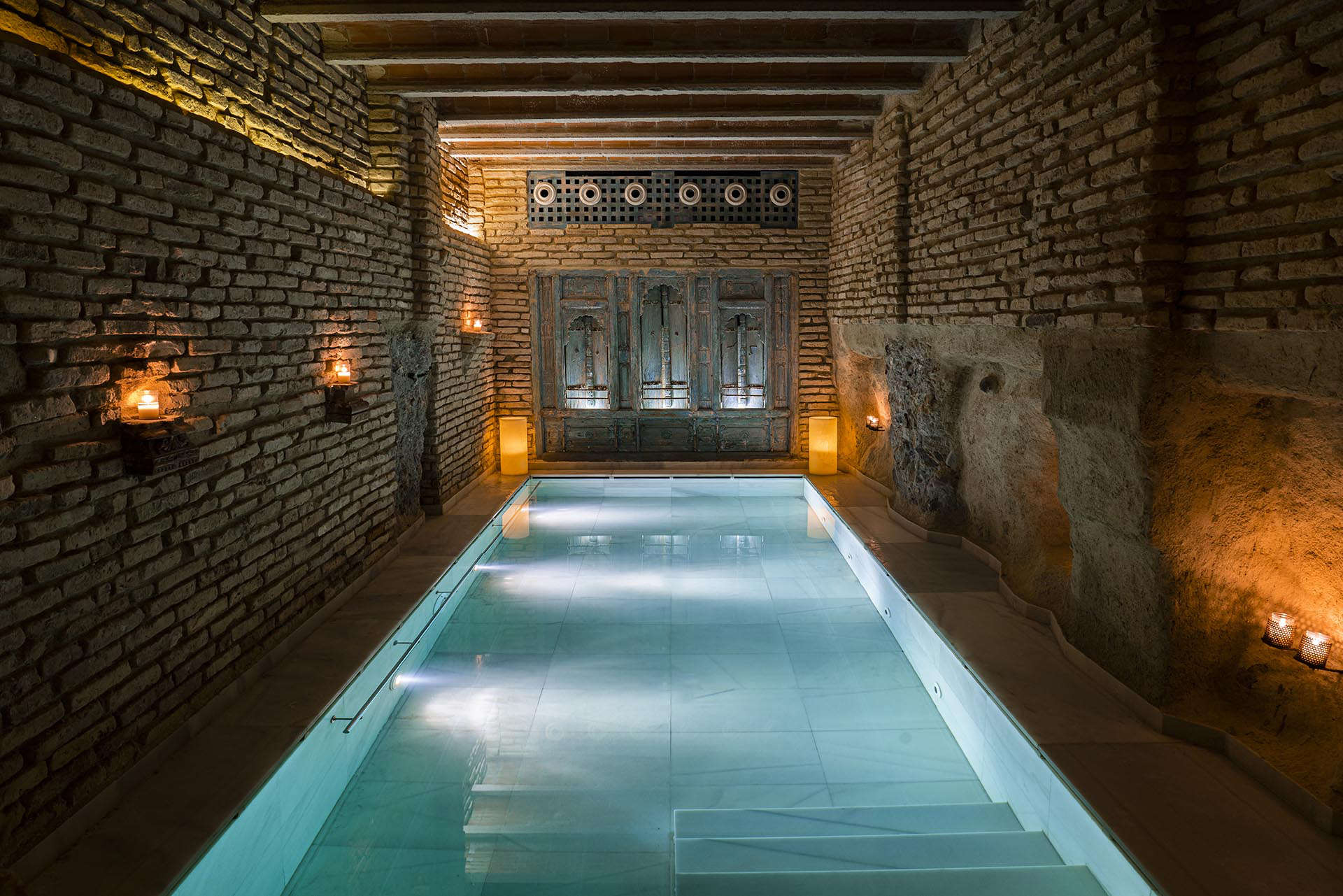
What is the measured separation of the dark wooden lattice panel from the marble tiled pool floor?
4.86 meters

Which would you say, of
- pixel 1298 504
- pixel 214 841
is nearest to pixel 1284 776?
pixel 1298 504

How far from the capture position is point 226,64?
4.59 m

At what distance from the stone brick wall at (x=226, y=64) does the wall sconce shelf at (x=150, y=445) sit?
1.32 m

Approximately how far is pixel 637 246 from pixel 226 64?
6.20 meters

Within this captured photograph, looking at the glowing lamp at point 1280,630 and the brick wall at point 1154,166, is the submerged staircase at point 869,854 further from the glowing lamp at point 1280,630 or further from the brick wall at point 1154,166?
the brick wall at point 1154,166

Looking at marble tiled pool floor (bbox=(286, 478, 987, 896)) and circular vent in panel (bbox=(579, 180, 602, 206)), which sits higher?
circular vent in panel (bbox=(579, 180, 602, 206))

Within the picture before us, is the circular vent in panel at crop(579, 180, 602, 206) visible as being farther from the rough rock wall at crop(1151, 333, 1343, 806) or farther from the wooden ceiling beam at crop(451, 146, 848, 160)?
the rough rock wall at crop(1151, 333, 1343, 806)

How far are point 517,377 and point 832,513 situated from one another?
458 cm

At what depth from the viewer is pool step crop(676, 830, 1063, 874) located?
3.09 meters

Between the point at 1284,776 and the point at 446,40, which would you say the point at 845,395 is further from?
the point at 1284,776

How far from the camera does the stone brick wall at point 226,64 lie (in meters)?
A: 3.44

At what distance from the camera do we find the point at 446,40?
19.7 feet

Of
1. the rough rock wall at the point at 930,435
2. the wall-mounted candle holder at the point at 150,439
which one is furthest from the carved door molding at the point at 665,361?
the wall-mounted candle holder at the point at 150,439

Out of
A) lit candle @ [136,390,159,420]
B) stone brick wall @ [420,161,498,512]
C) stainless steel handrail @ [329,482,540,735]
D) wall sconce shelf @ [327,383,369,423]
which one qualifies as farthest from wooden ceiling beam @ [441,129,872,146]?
lit candle @ [136,390,159,420]
